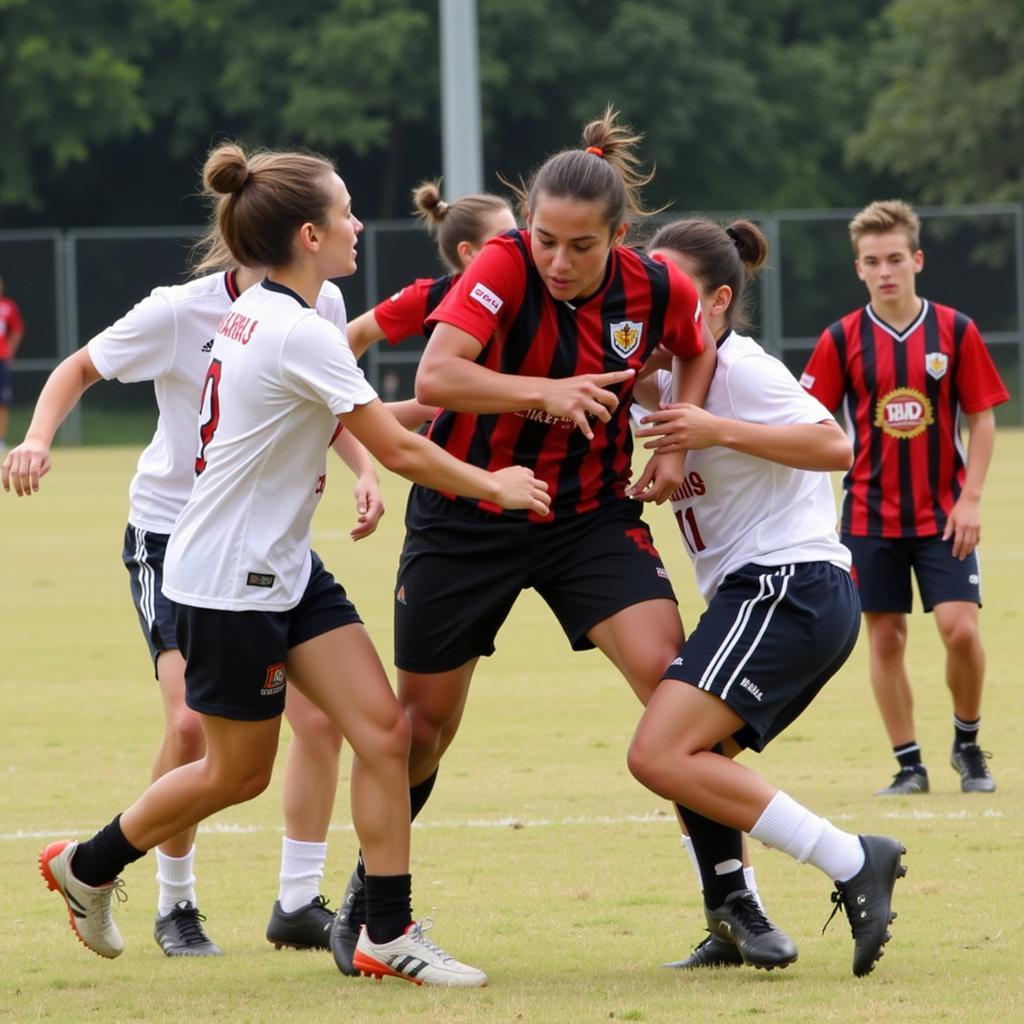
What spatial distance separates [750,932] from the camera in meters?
4.65

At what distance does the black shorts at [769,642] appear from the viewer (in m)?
4.60

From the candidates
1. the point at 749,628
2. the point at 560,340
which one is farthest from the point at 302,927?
the point at 560,340

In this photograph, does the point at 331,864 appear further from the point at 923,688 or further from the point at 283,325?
the point at 923,688

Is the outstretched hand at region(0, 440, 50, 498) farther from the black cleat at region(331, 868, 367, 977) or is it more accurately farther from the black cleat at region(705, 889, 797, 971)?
the black cleat at region(705, 889, 797, 971)

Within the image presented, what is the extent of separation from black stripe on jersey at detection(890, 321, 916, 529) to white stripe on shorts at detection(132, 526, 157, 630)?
3.16m

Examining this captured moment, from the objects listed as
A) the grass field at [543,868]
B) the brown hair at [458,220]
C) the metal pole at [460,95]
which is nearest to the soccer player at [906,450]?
the grass field at [543,868]

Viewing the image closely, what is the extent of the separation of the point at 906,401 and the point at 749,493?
2728 mm

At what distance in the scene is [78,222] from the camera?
128 feet

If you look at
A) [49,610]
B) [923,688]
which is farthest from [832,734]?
[49,610]

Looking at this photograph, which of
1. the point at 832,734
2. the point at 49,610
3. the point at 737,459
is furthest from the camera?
the point at 49,610

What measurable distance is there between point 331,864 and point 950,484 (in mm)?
2799

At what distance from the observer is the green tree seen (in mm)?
36000

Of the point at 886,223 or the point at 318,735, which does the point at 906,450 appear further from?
the point at 318,735

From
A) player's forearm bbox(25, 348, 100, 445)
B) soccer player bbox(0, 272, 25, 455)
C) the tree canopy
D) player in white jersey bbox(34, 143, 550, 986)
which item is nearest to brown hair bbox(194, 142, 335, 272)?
player in white jersey bbox(34, 143, 550, 986)
